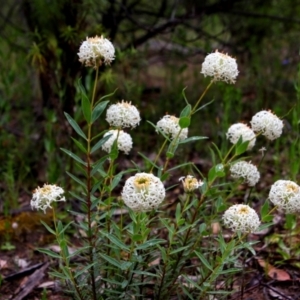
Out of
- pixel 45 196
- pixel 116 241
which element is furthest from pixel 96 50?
pixel 116 241

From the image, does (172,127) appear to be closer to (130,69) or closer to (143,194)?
(143,194)

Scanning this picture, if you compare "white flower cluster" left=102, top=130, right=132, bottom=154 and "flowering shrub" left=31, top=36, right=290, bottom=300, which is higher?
"white flower cluster" left=102, top=130, right=132, bottom=154

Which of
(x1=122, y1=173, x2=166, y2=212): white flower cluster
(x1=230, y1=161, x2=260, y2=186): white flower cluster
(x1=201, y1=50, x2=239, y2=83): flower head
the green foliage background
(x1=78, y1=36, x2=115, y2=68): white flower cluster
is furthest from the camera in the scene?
the green foliage background

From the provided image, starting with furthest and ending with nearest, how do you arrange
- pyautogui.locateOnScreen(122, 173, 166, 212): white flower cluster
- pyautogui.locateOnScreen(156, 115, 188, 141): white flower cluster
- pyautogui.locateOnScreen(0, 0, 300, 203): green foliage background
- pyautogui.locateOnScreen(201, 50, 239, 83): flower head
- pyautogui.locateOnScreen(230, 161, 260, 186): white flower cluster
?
pyautogui.locateOnScreen(0, 0, 300, 203): green foliage background, pyautogui.locateOnScreen(230, 161, 260, 186): white flower cluster, pyautogui.locateOnScreen(156, 115, 188, 141): white flower cluster, pyautogui.locateOnScreen(201, 50, 239, 83): flower head, pyautogui.locateOnScreen(122, 173, 166, 212): white flower cluster

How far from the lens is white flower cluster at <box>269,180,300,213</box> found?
1975 mm

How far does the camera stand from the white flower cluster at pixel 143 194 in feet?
5.69

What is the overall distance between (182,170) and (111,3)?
127cm

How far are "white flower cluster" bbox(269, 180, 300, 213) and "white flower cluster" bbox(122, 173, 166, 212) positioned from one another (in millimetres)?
460

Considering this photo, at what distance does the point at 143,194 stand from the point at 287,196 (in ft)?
1.80

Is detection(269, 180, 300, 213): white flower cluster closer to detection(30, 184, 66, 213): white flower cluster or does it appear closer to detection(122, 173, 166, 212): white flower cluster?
detection(122, 173, 166, 212): white flower cluster

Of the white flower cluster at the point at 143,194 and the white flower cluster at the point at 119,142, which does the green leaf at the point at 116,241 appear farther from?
the white flower cluster at the point at 119,142

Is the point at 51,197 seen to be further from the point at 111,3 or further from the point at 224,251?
the point at 111,3

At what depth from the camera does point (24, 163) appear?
378cm

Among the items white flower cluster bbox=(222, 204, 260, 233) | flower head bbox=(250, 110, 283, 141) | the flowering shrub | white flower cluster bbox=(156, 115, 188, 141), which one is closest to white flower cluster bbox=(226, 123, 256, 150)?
the flowering shrub
